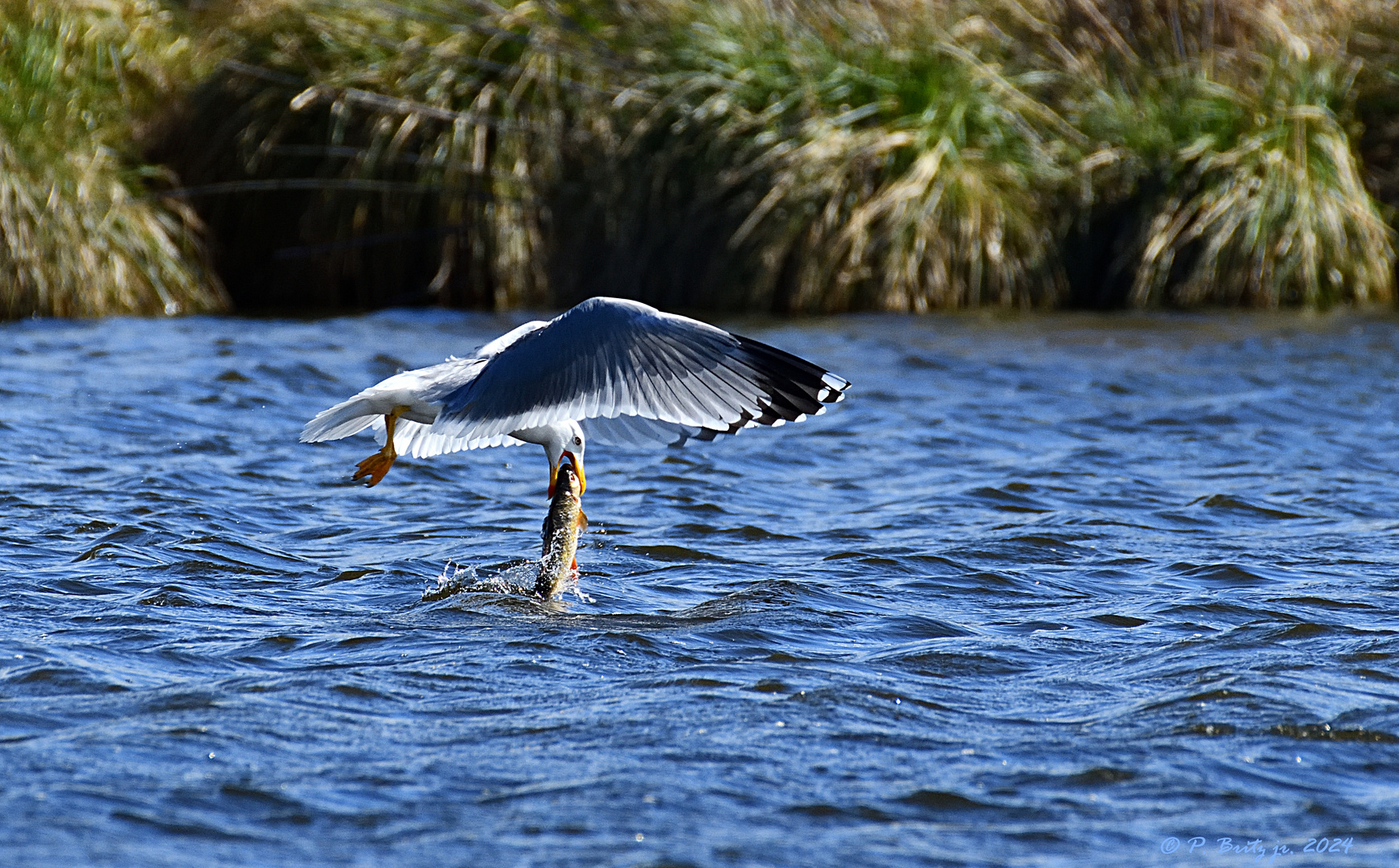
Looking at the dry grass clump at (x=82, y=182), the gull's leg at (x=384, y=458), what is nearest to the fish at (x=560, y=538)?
the gull's leg at (x=384, y=458)

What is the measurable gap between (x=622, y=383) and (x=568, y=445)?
494 mm

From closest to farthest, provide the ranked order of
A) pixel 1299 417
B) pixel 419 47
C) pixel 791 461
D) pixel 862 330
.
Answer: pixel 791 461, pixel 1299 417, pixel 862 330, pixel 419 47

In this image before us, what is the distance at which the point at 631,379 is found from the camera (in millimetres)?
4418

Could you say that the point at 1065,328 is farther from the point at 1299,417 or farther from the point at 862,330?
the point at 1299,417

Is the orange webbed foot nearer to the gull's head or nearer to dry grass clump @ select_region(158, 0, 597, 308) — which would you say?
the gull's head

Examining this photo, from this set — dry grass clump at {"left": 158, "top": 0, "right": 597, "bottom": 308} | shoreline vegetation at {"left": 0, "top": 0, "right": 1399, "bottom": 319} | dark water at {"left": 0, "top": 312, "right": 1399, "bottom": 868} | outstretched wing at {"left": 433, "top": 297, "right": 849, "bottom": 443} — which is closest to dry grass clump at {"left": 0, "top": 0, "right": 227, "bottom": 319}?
shoreline vegetation at {"left": 0, "top": 0, "right": 1399, "bottom": 319}

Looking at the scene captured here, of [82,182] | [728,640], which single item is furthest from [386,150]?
[728,640]

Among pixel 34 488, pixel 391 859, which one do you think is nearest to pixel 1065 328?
pixel 34 488

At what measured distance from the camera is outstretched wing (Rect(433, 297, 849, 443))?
4.31m

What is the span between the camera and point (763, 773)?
319cm

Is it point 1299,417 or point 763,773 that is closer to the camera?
point 763,773

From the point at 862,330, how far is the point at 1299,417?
9.51 ft

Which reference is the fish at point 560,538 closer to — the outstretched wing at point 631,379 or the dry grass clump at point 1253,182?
the outstretched wing at point 631,379

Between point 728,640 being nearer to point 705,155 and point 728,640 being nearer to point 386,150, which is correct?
point 705,155
